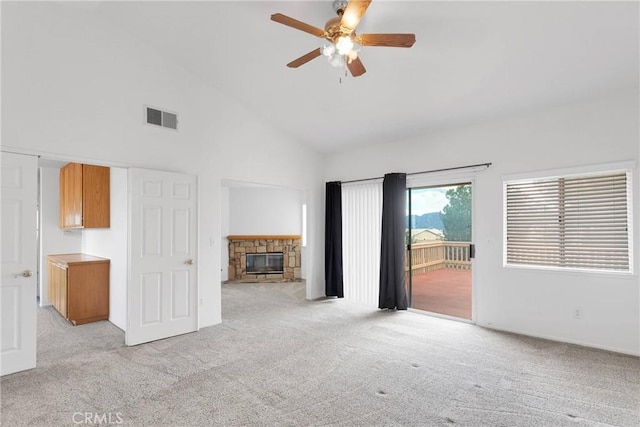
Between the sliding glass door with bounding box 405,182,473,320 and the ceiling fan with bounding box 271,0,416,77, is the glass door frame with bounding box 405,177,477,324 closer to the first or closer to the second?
the sliding glass door with bounding box 405,182,473,320

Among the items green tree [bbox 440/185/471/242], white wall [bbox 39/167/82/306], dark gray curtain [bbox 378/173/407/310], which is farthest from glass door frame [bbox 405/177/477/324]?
white wall [bbox 39/167/82/306]

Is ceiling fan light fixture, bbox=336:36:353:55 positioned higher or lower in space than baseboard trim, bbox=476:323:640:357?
higher

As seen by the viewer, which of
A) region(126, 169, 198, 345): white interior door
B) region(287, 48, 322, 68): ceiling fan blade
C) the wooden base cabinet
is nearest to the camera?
region(287, 48, 322, 68): ceiling fan blade

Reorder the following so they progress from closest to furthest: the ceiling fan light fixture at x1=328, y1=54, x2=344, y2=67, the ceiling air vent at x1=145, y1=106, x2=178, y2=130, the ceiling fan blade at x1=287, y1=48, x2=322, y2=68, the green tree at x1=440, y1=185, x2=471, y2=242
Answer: the ceiling fan light fixture at x1=328, y1=54, x2=344, y2=67 < the ceiling fan blade at x1=287, y1=48, x2=322, y2=68 < the ceiling air vent at x1=145, y1=106, x2=178, y2=130 < the green tree at x1=440, y1=185, x2=471, y2=242

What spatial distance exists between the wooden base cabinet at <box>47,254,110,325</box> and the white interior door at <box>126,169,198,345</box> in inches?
52.0

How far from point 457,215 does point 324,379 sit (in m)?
4.35

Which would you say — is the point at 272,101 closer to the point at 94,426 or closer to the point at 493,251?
the point at 493,251

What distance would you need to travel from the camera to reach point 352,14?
2199 millimetres

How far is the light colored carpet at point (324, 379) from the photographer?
7.64ft

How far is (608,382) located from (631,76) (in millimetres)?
2898

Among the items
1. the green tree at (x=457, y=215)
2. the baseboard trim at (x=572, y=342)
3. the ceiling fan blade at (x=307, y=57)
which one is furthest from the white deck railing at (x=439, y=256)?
the ceiling fan blade at (x=307, y=57)

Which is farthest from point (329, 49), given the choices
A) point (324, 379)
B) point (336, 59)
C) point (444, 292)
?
point (444, 292)

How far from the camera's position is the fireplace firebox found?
8188mm

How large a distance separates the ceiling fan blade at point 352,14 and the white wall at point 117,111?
272 cm
